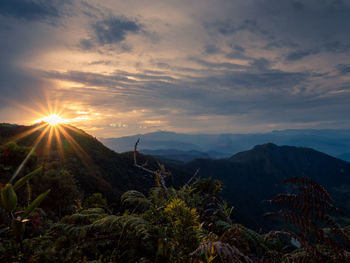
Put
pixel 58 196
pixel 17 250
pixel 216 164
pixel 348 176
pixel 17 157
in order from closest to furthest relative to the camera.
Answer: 1. pixel 17 250
2. pixel 58 196
3. pixel 17 157
4. pixel 216 164
5. pixel 348 176

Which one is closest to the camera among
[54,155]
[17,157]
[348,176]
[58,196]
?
[58,196]

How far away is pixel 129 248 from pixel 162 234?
0.51 meters

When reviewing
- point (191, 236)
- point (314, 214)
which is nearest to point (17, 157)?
point (191, 236)

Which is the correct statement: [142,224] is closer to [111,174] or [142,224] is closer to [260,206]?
[111,174]

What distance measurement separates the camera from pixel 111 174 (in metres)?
34.0

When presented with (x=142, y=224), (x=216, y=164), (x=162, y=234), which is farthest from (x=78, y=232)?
(x=216, y=164)

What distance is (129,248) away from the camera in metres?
2.79

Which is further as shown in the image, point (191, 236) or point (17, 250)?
point (191, 236)

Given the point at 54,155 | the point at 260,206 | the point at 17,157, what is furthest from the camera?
the point at 260,206

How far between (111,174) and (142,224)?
3357 centimetres

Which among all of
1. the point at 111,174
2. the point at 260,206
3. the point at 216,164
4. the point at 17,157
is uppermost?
the point at 17,157

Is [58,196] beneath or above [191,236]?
beneath

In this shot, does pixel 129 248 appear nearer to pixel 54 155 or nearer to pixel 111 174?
pixel 54 155

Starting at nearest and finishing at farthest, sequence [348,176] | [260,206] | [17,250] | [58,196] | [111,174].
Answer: [17,250]
[58,196]
[111,174]
[260,206]
[348,176]
